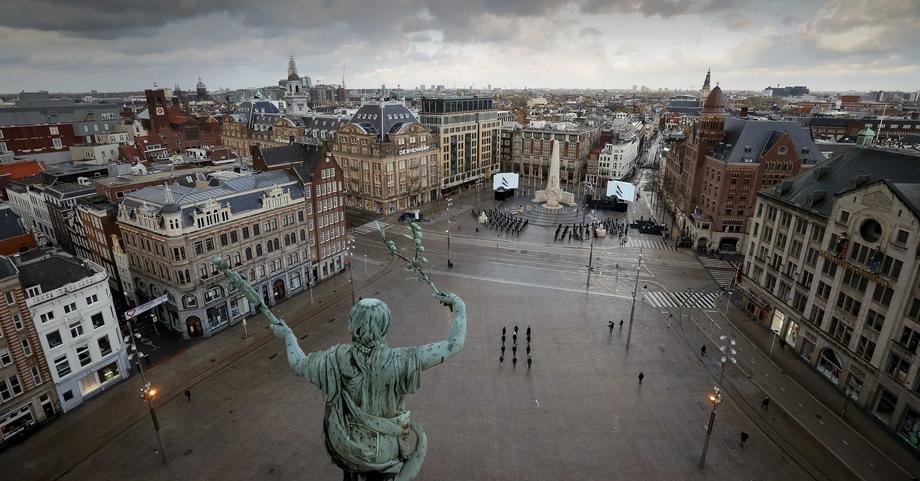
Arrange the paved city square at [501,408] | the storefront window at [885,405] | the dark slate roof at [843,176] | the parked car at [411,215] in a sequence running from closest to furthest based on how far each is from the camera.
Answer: the paved city square at [501,408] < the storefront window at [885,405] < the dark slate roof at [843,176] < the parked car at [411,215]

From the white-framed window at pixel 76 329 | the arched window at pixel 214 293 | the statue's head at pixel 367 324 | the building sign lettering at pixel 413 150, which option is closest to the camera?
the statue's head at pixel 367 324

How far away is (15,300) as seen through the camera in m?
41.0

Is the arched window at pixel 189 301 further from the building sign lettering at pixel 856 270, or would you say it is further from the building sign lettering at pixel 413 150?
the building sign lettering at pixel 856 270

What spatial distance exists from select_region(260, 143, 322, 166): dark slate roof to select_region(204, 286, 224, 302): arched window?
83.6ft

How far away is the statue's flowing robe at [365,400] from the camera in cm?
866

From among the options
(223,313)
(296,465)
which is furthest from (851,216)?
(223,313)

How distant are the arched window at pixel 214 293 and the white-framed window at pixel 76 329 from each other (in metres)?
13.4

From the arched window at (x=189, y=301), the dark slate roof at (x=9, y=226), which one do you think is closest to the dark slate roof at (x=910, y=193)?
the arched window at (x=189, y=301)

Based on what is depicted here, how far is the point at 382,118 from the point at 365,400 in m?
112

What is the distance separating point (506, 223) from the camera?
107m

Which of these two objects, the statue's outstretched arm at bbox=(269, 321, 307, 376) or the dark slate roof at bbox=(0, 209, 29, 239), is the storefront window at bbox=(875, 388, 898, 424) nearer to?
the statue's outstretched arm at bbox=(269, 321, 307, 376)

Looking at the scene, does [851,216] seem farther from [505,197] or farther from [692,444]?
[505,197]

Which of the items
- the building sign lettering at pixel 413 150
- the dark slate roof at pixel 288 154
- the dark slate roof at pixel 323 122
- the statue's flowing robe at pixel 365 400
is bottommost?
the building sign lettering at pixel 413 150

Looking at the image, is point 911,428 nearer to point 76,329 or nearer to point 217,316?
point 217,316
